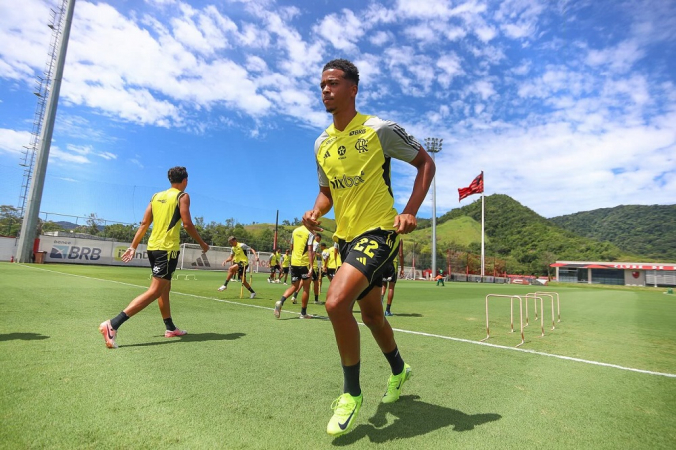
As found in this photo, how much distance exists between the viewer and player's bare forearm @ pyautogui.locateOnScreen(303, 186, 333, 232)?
117 inches

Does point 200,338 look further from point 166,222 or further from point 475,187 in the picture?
point 475,187

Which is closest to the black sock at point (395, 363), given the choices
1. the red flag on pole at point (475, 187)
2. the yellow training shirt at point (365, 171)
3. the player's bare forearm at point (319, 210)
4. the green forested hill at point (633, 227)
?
the yellow training shirt at point (365, 171)

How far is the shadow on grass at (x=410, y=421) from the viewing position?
2.18 metres

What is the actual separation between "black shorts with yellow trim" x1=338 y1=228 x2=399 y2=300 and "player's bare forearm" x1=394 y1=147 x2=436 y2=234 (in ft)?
0.45

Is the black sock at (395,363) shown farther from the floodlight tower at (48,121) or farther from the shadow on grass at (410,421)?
the floodlight tower at (48,121)

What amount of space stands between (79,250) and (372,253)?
120ft

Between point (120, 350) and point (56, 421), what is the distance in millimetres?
1932

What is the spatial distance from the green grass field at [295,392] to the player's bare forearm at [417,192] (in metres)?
1.28

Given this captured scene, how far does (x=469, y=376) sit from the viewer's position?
3.50 metres

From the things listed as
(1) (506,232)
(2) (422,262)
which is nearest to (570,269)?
(2) (422,262)

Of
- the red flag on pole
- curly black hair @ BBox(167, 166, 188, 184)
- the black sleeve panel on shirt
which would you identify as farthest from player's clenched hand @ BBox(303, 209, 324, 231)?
the red flag on pole

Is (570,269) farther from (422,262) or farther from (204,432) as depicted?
(204,432)

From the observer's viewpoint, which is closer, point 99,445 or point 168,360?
point 99,445

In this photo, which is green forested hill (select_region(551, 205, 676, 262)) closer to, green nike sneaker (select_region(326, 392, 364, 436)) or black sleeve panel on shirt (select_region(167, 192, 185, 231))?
black sleeve panel on shirt (select_region(167, 192, 185, 231))
